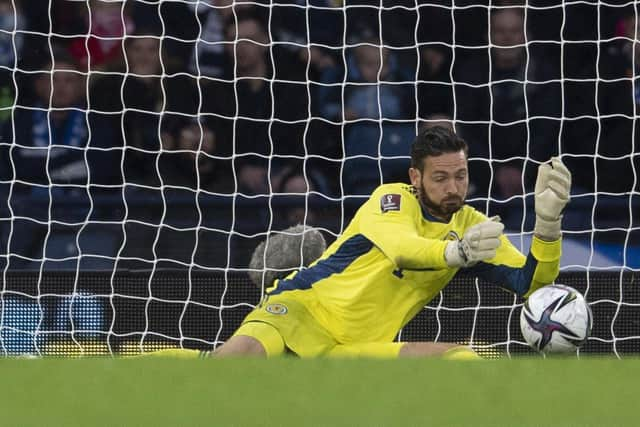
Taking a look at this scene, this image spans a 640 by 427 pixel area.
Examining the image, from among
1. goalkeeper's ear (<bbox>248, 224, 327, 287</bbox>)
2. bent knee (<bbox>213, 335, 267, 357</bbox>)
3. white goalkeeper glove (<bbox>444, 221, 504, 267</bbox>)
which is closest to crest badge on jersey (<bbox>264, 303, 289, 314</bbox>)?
bent knee (<bbox>213, 335, 267, 357</bbox>)

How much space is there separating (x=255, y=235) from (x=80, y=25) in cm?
196

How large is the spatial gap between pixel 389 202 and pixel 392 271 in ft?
0.98

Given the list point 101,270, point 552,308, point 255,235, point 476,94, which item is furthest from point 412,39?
point 552,308

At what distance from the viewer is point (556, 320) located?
6.42 metres

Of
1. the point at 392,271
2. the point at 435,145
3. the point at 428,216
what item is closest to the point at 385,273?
the point at 392,271

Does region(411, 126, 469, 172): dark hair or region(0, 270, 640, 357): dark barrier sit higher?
region(411, 126, 469, 172): dark hair

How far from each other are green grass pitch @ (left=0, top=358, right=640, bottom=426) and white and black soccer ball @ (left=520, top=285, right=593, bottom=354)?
4.10 feet

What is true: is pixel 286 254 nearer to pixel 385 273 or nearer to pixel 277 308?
pixel 277 308

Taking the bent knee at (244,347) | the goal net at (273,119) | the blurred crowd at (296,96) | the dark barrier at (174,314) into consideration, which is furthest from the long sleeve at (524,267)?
the blurred crowd at (296,96)

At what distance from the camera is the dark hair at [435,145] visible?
6.87m

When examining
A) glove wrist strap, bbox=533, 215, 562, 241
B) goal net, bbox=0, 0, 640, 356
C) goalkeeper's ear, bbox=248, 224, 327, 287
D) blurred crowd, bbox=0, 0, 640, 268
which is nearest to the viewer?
glove wrist strap, bbox=533, 215, 562, 241

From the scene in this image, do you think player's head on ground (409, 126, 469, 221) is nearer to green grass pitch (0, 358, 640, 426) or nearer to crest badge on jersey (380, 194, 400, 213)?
crest badge on jersey (380, 194, 400, 213)

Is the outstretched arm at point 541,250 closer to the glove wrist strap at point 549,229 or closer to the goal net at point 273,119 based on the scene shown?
the glove wrist strap at point 549,229

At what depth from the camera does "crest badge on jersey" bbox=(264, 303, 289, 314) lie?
7156mm
